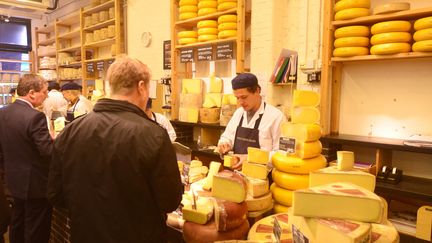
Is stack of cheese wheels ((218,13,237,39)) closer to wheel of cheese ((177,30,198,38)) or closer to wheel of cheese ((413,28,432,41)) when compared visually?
wheel of cheese ((177,30,198,38))

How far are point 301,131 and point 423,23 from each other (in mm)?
1667

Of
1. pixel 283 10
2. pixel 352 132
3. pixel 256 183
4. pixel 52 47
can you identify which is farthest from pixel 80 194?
pixel 52 47

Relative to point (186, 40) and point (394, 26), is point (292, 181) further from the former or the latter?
point (186, 40)

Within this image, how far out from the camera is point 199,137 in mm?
4914

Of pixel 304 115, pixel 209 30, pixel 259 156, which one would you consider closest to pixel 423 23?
pixel 304 115

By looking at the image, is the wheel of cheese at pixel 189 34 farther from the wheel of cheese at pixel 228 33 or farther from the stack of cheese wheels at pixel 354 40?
the stack of cheese wheels at pixel 354 40

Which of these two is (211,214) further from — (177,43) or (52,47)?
(52,47)

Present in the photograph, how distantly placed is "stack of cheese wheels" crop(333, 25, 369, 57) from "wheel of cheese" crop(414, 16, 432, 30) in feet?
1.40

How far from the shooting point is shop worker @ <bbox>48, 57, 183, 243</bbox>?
135 centimetres

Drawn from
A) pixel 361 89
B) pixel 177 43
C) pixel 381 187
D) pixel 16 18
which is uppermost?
pixel 16 18

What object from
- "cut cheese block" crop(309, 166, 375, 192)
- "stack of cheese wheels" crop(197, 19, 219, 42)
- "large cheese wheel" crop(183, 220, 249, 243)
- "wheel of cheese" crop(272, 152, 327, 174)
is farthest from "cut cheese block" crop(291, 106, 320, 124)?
"stack of cheese wheels" crop(197, 19, 219, 42)

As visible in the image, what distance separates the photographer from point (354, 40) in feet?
9.75

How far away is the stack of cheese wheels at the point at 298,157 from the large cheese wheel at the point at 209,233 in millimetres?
362

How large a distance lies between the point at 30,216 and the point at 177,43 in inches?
125
